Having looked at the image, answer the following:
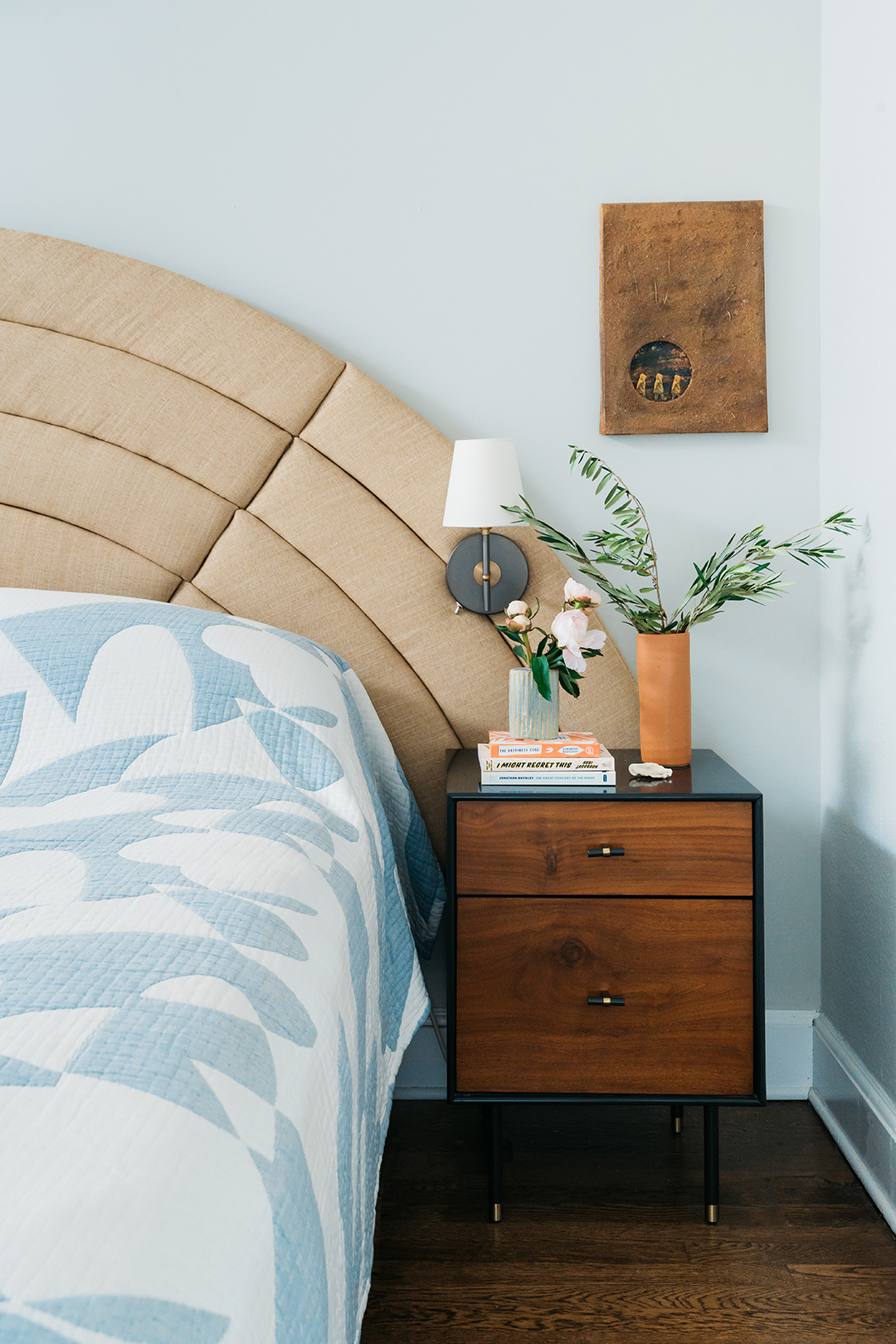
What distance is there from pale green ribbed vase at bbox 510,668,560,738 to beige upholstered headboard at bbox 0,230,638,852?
243 millimetres

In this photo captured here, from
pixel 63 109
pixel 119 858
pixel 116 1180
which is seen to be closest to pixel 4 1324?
pixel 116 1180

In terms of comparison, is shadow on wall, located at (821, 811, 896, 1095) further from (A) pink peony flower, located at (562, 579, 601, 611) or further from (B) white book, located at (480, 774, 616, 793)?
(A) pink peony flower, located at (562, 579, 601, 611)

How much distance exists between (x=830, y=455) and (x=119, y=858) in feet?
4.87

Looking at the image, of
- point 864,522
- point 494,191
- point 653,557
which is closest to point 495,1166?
point 653,557

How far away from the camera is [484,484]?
1.69 metres

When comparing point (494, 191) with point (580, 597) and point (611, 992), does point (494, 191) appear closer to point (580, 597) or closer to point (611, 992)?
point (580, 597)

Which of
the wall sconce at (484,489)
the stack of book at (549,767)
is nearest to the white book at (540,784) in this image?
the stack of book at (549,767)

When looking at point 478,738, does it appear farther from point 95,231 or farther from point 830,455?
point 95,231

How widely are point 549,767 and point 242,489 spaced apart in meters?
0.84

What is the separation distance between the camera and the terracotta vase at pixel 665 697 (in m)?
1.64

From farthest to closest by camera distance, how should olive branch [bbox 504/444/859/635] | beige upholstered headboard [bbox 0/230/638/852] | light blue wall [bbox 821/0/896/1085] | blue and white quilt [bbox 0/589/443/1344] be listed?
beige upholstered headboard [bbox 0/230/638/852]
olive branch [bbox 504/444/859/635]
light blue wall [bbox 821/0/896/1085]
blue and white quilt [bbox 0/589/443/1344]

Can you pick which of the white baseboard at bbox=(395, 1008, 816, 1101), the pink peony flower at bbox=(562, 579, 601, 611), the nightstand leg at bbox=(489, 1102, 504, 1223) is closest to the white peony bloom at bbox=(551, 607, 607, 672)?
the pink peony flower at bbox=(562, 579, 601, 611)

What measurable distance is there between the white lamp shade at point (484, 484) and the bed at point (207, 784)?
15 cm

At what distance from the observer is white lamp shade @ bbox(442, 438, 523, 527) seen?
169 cm
